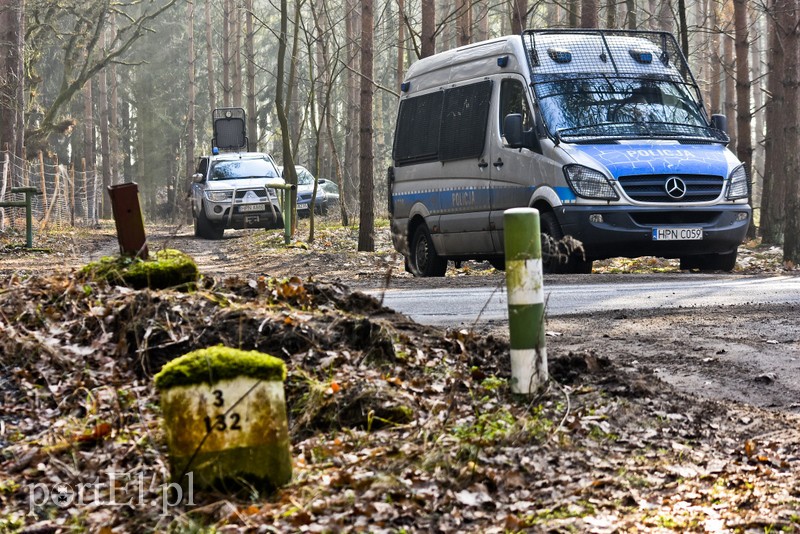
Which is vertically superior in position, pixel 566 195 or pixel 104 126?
pixel 104 126

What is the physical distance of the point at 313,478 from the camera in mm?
4309

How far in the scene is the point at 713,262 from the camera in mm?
13633

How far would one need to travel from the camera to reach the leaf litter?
13.3 feet

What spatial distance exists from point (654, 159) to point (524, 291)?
24.2 feet

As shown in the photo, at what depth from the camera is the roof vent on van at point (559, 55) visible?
13094mm

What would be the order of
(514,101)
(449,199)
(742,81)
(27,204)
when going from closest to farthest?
(514,101) → (449,199) → (27,204) → (742,81)

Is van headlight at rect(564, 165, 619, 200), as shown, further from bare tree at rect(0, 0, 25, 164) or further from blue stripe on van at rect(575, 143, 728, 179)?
bare tree at rect(0, 0, 25, 164)

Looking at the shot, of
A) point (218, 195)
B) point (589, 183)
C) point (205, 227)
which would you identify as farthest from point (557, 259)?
point (205, 227)

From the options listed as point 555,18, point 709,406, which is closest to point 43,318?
point 709,406

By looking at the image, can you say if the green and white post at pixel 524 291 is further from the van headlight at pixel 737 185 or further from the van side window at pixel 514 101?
the van headlight at pixel 737 185

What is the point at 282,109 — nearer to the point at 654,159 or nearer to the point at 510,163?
the point at 510,163

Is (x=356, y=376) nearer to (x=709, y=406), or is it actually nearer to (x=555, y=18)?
(x=709, y=406)

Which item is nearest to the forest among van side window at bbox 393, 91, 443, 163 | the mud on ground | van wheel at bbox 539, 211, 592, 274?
the mud on ground

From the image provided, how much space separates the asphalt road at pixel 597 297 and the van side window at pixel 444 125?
2.92 metres
